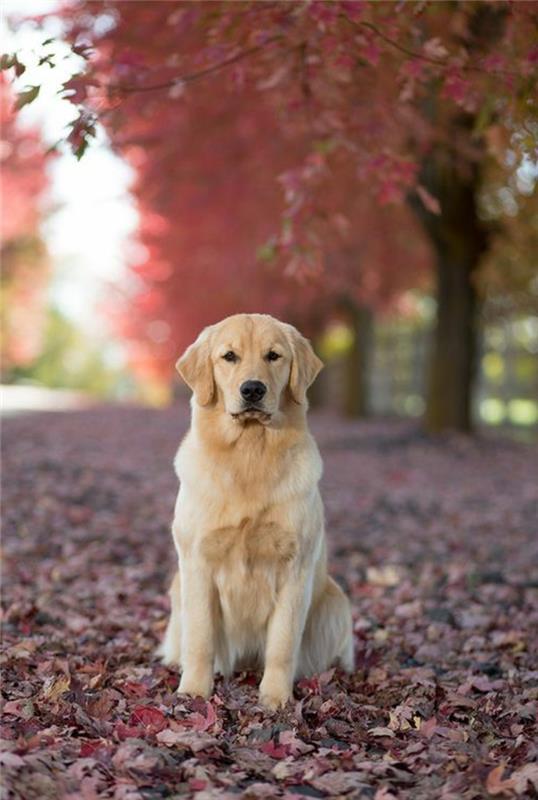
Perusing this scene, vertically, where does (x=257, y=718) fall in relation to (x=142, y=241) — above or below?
below

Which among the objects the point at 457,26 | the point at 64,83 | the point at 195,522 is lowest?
the point at 195,522

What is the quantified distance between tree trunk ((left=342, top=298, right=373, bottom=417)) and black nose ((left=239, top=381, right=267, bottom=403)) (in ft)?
68.9

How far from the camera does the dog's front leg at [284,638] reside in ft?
14.7

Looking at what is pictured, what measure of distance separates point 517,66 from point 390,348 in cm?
2358

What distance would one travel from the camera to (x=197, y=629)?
4.53 meters

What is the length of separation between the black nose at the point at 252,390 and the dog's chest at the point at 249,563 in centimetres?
53

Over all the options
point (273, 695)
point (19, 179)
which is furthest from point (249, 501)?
point (19, 179)

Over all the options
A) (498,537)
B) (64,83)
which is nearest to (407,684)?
(64,83)

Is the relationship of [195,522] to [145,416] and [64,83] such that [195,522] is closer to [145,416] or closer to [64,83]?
[64,83]

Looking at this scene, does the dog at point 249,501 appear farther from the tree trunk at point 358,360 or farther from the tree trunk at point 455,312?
the tree trunk at point 358,360

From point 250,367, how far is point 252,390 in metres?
0.12

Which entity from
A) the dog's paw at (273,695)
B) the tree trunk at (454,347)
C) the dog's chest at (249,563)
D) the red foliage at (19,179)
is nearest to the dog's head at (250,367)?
the dog's chest at (249,563)

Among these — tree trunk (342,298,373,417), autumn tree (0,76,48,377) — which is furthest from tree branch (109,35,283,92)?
tree trunk (342,298,373,417)

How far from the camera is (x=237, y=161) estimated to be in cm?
1638
